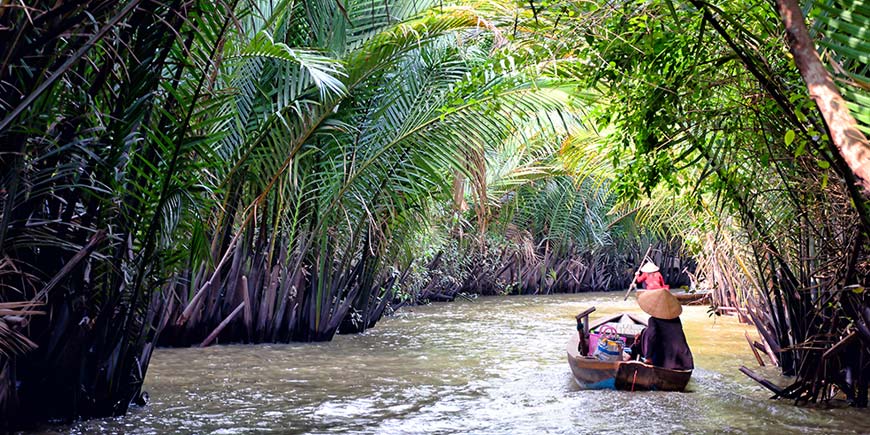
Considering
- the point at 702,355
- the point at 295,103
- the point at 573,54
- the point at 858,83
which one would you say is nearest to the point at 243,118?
the point at 295,103

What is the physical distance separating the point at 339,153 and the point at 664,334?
181 inches

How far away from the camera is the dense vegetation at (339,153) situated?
418cm

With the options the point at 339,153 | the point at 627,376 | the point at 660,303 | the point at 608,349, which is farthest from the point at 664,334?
the point at 339,153

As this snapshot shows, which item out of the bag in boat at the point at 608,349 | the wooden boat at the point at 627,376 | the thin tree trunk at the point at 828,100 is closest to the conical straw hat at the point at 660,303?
the wooden boat at the point at 627,376

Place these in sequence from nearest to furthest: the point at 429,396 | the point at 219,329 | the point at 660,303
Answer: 1. the point at 429,396
2. the point at 660,303
3. the point at 219,329

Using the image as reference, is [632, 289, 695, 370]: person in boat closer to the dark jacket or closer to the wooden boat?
the dark jacket

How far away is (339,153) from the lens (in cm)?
1113

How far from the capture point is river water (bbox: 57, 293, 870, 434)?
22.2 feet

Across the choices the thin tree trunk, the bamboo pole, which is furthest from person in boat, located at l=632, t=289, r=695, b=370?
the thin tree trunk

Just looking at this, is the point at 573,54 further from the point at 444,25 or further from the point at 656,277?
the point at 656,277

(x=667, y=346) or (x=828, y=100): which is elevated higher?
(x=828, y=100)

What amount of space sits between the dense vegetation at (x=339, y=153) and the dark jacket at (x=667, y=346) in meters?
0.94

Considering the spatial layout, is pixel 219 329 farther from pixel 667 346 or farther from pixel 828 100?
pixel 828 100

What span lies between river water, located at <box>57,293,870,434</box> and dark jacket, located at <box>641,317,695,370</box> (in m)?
0.34
